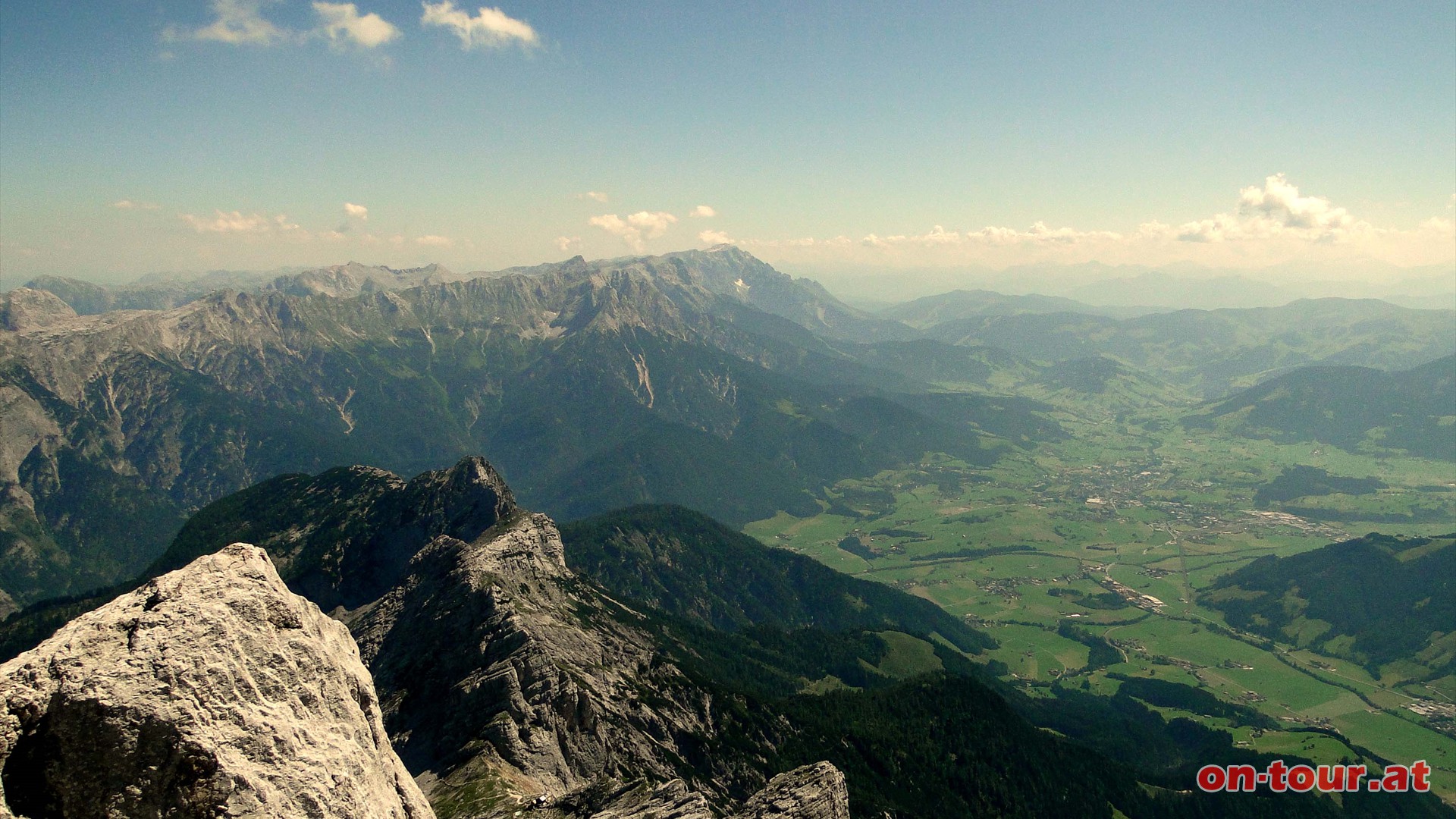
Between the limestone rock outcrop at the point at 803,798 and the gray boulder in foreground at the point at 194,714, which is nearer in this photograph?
the gray boulder in foreground at the point at 194,714

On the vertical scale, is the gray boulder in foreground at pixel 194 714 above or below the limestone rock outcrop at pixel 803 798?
above

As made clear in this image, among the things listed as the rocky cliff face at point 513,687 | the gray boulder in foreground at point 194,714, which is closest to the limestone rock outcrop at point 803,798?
the rocky cliff face at point 513,687

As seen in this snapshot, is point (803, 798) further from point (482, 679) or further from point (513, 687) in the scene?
point (482, 679)

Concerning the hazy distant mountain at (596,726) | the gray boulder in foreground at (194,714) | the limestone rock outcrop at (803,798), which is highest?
the gray boulder in foreground at (194,714)

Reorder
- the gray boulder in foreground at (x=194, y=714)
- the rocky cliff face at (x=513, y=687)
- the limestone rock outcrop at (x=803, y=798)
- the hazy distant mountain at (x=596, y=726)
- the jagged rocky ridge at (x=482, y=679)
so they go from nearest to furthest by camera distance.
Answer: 1. the gray boulder in foreground at (x=194, y=714)
2. the jagged rocky ridge at (x=482, y=679)
3. the limestone rock outcrop at (x=803, y=798)
4. the hazy distant mountain at (x=596, y=726)
5. the rocky cliff face at (x=513, y=687)

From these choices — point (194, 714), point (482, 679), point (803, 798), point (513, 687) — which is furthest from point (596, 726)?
point (194, 714)

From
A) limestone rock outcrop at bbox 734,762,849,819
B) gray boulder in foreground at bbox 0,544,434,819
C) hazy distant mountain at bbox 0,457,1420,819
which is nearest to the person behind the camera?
gray boulder in foreground at bbox 0,544,434,819

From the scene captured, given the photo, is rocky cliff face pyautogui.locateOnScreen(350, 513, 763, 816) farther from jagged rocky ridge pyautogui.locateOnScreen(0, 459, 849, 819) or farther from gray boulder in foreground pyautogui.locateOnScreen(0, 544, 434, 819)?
gray boulder in foreground pyautogui.locateOnScreen(0, 544, 434, 819)

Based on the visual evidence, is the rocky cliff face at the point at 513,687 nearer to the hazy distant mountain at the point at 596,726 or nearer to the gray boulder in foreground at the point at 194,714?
the hazy distant mountain at the point at 596,726

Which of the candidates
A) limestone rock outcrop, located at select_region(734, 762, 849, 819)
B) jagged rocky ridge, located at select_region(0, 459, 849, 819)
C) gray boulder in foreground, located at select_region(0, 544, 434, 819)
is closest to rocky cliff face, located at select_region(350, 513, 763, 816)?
jagged rocky ridge, located at select_region(0, 459, 849, 819)
